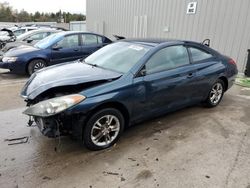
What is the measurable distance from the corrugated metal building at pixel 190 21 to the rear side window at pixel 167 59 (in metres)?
4.86

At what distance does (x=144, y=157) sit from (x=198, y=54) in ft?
7.69

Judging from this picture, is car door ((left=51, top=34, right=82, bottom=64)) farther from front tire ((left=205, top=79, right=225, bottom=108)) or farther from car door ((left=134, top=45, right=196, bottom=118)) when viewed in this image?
front tire ((left=205, top=79, right=225, bottom=108))

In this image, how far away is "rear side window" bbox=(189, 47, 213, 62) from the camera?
14.5ft

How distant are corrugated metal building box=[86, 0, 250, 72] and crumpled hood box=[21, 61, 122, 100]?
625 centimetres

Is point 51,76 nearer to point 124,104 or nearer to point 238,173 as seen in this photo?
point 124,104

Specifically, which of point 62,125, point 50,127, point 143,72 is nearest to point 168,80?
point 143,72

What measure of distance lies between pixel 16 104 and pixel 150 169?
340cm

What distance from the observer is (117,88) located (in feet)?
10.7

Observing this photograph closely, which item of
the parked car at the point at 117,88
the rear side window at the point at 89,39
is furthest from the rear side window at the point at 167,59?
the rear side window at the point at 89,39

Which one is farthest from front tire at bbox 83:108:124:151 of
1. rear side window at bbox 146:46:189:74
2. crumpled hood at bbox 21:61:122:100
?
rear side window at bbox 146:46:189:74

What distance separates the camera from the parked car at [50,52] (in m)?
7.08

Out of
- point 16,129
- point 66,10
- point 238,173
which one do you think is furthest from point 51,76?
point 66,10

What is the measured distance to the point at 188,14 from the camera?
965 centimetres

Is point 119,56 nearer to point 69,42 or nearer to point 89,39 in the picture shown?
point 69,42
